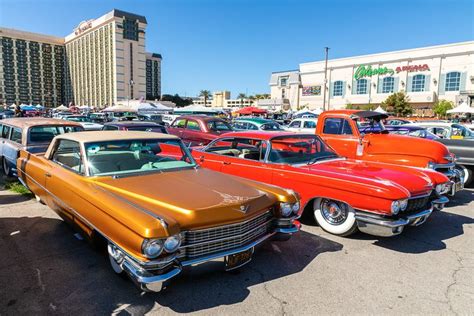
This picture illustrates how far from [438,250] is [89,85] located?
4701 inches

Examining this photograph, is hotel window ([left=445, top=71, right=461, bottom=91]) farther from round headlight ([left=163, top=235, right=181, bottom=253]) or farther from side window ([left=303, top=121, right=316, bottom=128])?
round headlight ([left=163, top=235, right=181, bottom=253])

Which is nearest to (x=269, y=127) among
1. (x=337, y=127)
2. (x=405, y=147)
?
(x=337, y=127)

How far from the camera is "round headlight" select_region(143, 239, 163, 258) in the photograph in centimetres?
253

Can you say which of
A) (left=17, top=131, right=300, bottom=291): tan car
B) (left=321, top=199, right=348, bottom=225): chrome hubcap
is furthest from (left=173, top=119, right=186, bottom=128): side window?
(left=321, top=199, right=348, bottom=225): chrome hubcap

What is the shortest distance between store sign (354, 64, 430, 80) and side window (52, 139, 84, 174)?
59.4 meters

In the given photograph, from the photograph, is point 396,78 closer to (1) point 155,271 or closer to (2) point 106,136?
(2) point 106,136

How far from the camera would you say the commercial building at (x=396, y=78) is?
161 feet

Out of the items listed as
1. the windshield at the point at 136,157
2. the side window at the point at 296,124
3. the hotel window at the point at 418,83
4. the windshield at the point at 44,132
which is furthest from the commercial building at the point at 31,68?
the windshield at the point at 136,157

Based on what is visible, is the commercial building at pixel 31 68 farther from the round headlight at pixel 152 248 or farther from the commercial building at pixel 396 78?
the round headlight at pixel 152 248

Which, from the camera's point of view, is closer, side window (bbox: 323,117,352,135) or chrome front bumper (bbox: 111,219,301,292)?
chrome front bumper (bbox: 111,219,301,292)

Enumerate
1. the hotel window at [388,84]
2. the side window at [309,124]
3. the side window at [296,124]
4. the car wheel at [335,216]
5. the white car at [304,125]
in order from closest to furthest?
1. the car wheel at [335,216]
2. the white car at [304,125]
3. the side window at [309,124]
4. the side window at [296,124]
5. the hotel window at [388,84]

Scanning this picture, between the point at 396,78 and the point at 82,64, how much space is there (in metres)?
97.6

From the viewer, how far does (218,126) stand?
438 inches

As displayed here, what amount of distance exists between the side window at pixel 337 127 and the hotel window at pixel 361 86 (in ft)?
185
